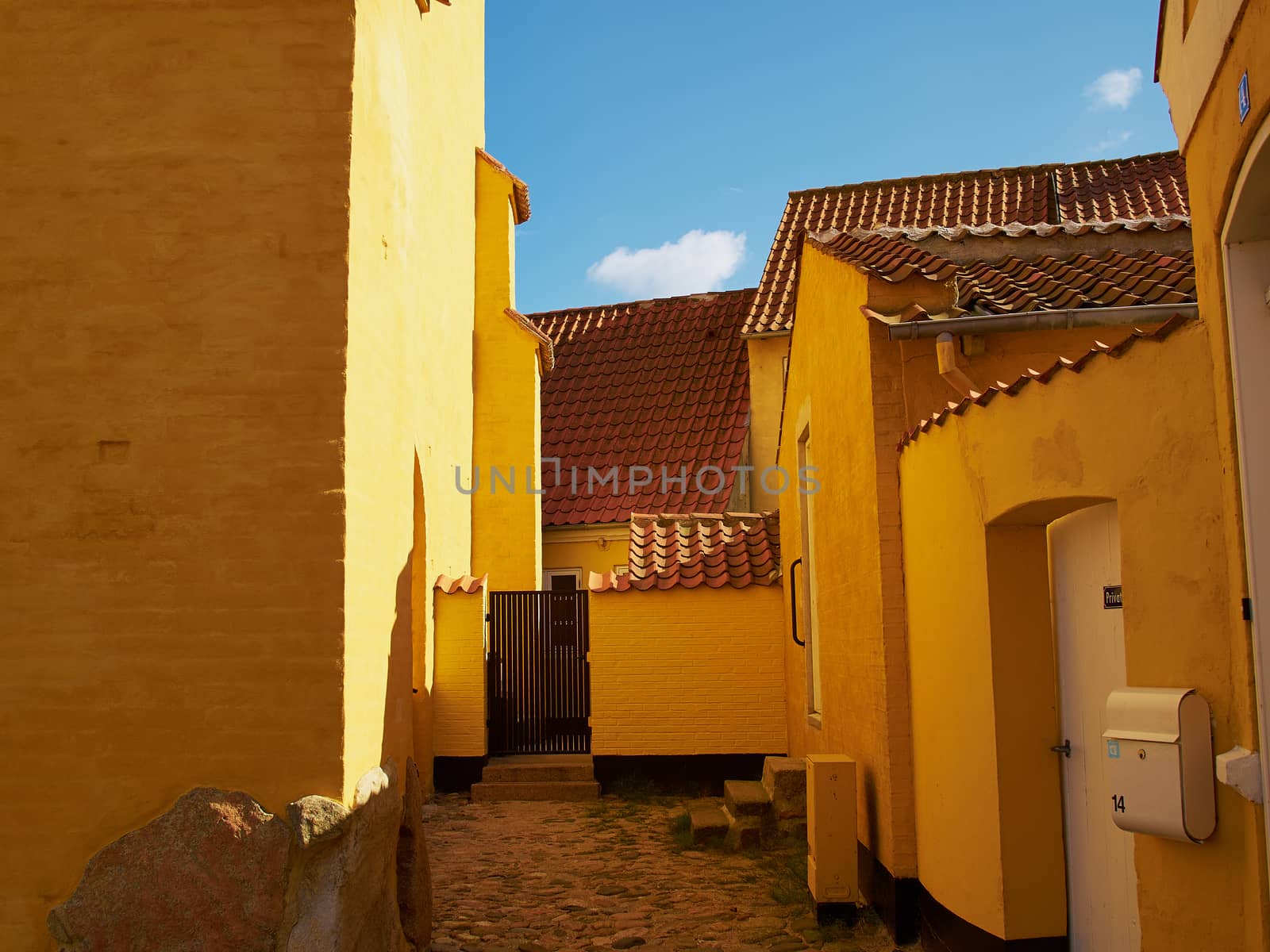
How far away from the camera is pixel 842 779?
21.8 feet

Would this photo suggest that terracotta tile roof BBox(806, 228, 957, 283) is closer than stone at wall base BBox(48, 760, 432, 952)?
No

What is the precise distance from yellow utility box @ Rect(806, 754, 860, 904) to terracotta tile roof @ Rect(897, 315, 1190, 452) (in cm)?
200

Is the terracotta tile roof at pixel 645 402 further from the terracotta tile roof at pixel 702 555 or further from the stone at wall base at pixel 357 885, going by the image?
the stone at wall base at pixel 357 885

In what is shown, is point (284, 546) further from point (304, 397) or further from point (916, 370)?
point (916, 370)

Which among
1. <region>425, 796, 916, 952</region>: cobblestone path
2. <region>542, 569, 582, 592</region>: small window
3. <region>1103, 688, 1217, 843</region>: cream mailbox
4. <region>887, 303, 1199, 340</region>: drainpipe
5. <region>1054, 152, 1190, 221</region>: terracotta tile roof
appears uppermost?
<region>1054, 152, 1190, 221</region>: terracotta tile roof

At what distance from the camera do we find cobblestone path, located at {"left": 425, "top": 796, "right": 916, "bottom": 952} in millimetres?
6594

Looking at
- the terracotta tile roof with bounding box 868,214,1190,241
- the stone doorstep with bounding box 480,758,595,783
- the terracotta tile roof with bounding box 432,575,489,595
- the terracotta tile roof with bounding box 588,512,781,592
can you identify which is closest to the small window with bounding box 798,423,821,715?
the terracotta tile roof with bounding box 588,512,781,592

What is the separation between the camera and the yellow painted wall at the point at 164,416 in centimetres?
498

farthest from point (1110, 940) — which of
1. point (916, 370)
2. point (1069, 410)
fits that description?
point (916, 370)

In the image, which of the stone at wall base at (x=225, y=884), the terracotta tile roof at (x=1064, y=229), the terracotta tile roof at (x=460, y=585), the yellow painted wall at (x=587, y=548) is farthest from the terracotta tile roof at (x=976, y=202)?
the stone at wall base at (x=225, y=884)

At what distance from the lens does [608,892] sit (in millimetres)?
7777

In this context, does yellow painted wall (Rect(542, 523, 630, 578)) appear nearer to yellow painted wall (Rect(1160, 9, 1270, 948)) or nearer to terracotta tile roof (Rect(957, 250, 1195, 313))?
terracotta tile roof (Rect(957, 250, 1195, 313))

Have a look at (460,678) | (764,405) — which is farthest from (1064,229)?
(764,405)

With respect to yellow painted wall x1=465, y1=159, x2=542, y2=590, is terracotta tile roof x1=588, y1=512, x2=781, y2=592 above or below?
below
